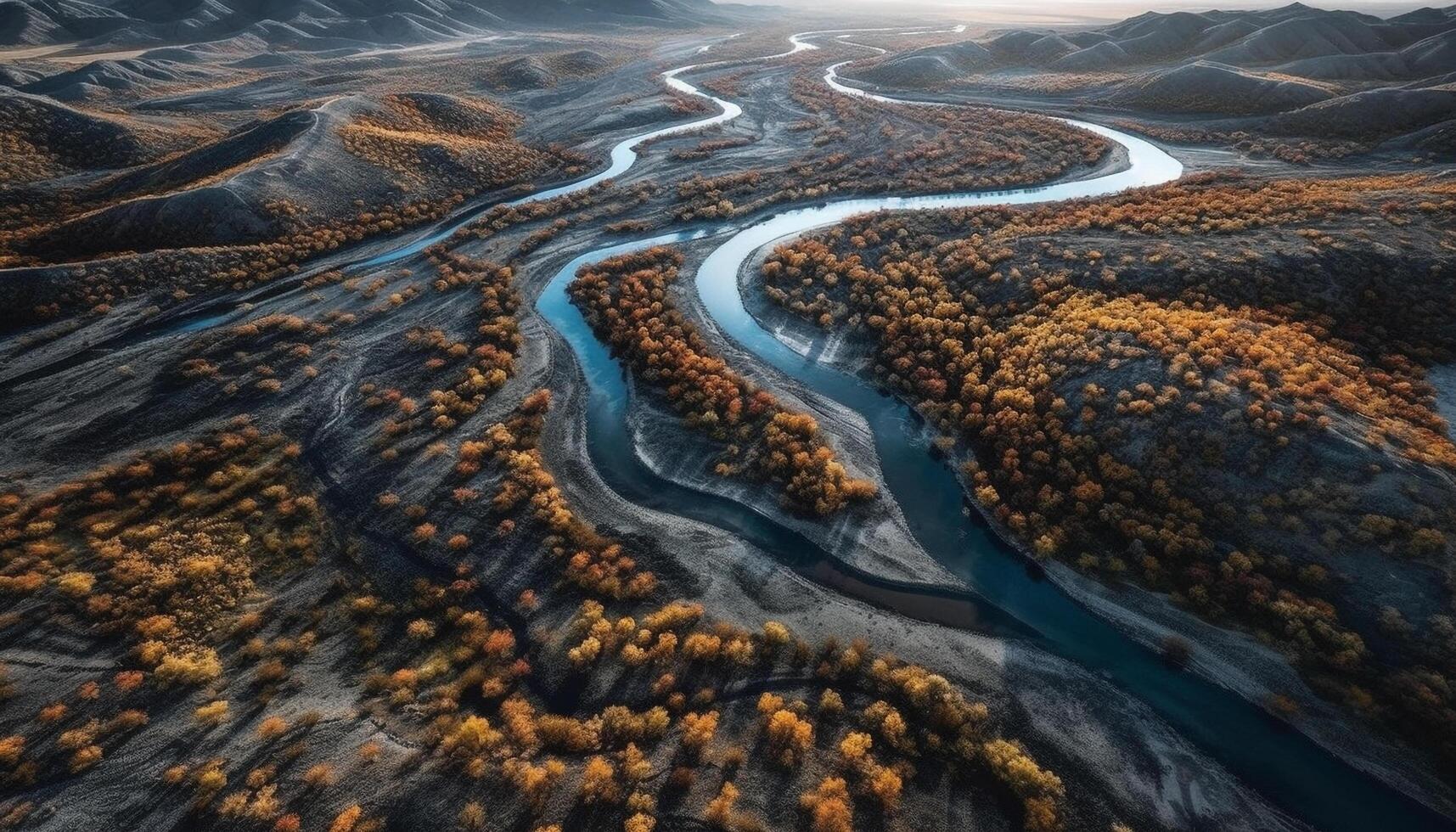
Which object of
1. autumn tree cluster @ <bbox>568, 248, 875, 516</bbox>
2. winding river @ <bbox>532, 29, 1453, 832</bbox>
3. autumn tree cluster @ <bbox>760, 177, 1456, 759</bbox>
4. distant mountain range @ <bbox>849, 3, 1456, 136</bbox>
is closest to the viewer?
winding river @ <bbox>532, 29, 1453, 832</bbox>

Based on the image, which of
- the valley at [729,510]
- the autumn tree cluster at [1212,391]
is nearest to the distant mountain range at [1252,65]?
the valley at [729,510]

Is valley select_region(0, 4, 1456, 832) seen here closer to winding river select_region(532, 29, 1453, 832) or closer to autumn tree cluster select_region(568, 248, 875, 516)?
winding river select_region(532, 29, 1453, 832)

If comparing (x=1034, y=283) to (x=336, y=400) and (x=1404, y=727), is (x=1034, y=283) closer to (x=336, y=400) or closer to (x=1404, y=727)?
(x=1404, y=727)

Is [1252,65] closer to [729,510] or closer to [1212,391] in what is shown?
[1212,391]

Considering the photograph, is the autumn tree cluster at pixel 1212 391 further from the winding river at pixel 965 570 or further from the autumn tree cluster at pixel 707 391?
the autumn tree cluster at pixel 707 391

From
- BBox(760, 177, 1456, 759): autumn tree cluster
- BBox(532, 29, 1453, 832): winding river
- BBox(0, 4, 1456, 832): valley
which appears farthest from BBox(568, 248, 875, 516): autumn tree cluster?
BBox(760, 177, 1456, 759): autumn tree cluster

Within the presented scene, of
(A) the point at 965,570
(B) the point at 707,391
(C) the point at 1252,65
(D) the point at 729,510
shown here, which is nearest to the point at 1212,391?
(A) the point at 965,570

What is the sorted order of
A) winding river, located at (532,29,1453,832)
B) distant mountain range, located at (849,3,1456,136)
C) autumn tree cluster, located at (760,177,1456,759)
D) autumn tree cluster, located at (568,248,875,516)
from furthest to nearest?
distant mountain range, located at (849,3,1456,136)
autumn tree cluster, located at (568,248,875,516)
autumn tree cluster, located at (760,177,1456,759)
winding river, located at (532,29,1453,832)

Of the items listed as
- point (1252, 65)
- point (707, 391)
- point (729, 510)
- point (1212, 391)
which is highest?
point (1252, 65)

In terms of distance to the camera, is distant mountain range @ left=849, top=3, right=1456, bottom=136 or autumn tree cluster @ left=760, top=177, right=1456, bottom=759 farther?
distant mountain range @ left=849, top=3, right=1456, bottom=136

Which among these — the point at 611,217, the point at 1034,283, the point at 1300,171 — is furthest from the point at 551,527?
the point at 1300,171
